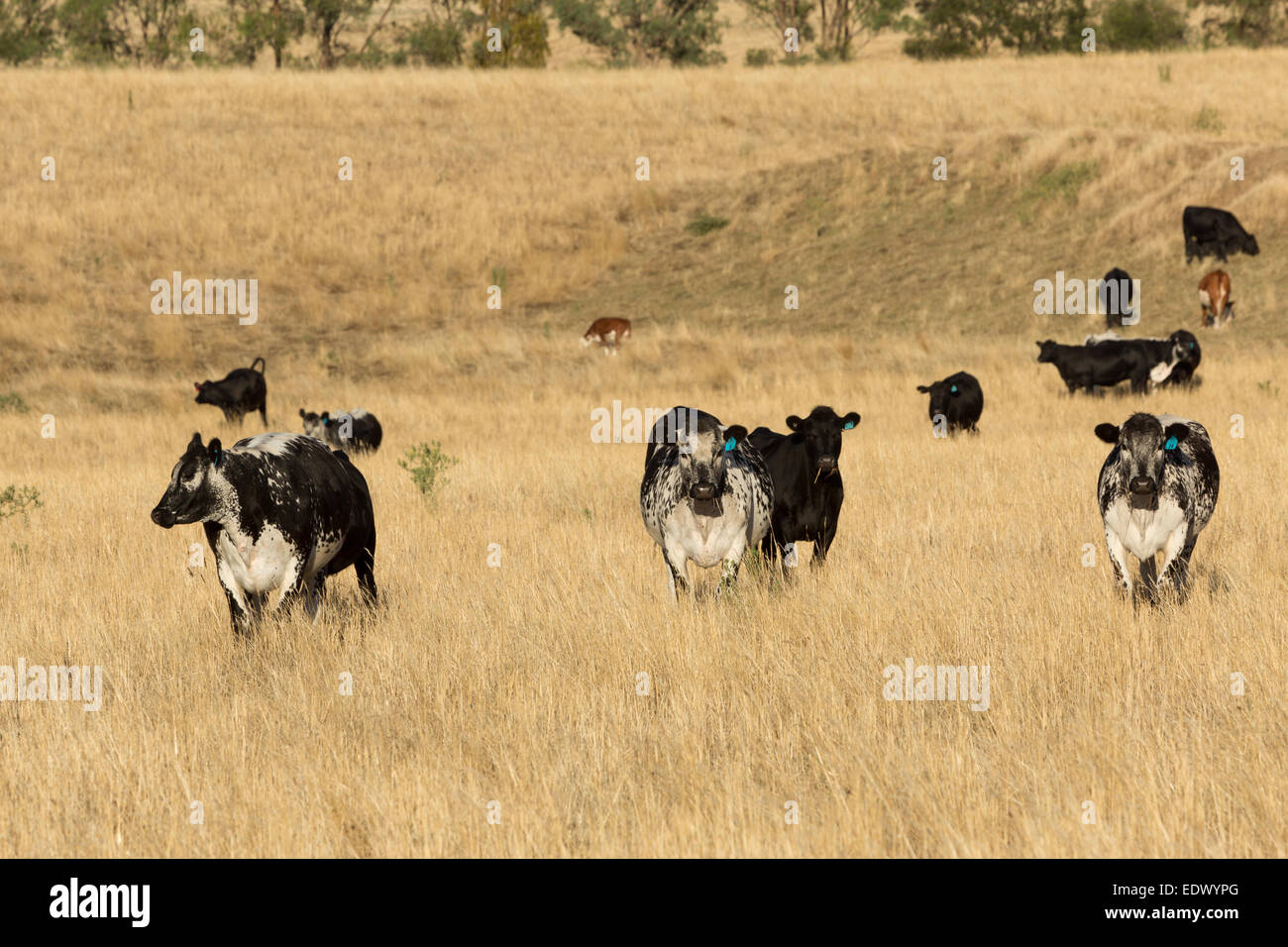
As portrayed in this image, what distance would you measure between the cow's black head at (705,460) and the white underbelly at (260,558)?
→ 2.34 metres

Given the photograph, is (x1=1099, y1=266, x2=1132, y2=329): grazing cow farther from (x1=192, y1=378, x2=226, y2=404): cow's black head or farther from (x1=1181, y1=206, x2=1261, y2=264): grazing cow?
(x1=192, y1=378, x2=226, y2=404): cow's black head

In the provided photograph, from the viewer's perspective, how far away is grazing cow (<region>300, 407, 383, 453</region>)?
673 inches

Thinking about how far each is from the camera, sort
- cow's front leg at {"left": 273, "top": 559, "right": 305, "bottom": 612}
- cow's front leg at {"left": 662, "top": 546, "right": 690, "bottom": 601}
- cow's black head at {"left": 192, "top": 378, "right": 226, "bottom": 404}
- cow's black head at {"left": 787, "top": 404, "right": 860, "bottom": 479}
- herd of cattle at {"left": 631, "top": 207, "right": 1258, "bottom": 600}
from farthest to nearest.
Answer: cow's black head at {"left": 192, "top": 378, "right": 226, "bottom": 404} < cow's black head at {"left": 787, "top": 404, "right": 860, "bottom": 479} < cow's front leg at {"left": 662, "top": 546, "right": 690, "bottom": 601} < herd of cattle at {"left": 631, "top": 207, "right": 1258, "bottom": 600} < cow's front leg at {"left": 273, "top": 559, "right": 305, "bottom": 612}

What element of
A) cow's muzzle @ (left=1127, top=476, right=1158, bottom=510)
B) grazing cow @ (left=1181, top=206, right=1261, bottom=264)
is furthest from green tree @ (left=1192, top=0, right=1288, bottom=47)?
cow's muzzle @ (left=1127, top=476, right=1158, bottom=510)

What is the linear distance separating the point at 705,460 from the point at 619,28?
73498 mm

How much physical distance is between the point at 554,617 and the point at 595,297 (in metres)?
26.8

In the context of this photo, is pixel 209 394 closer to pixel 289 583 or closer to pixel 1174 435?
pixel 289 583

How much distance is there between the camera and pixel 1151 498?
24.7 feet

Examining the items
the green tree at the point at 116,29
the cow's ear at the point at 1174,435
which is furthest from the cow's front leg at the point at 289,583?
the green tree at the point at 116,29

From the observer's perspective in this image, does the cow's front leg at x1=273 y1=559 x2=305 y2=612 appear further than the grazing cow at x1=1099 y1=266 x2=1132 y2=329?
No

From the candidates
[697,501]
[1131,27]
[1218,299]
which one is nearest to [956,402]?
[697,501]

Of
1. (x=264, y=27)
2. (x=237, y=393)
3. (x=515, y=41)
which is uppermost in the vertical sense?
(x=264, y=27)

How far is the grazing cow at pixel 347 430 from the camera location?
56.1ft

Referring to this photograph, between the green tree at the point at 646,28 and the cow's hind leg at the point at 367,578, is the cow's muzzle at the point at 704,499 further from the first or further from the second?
the green tree at the point at 646,28
